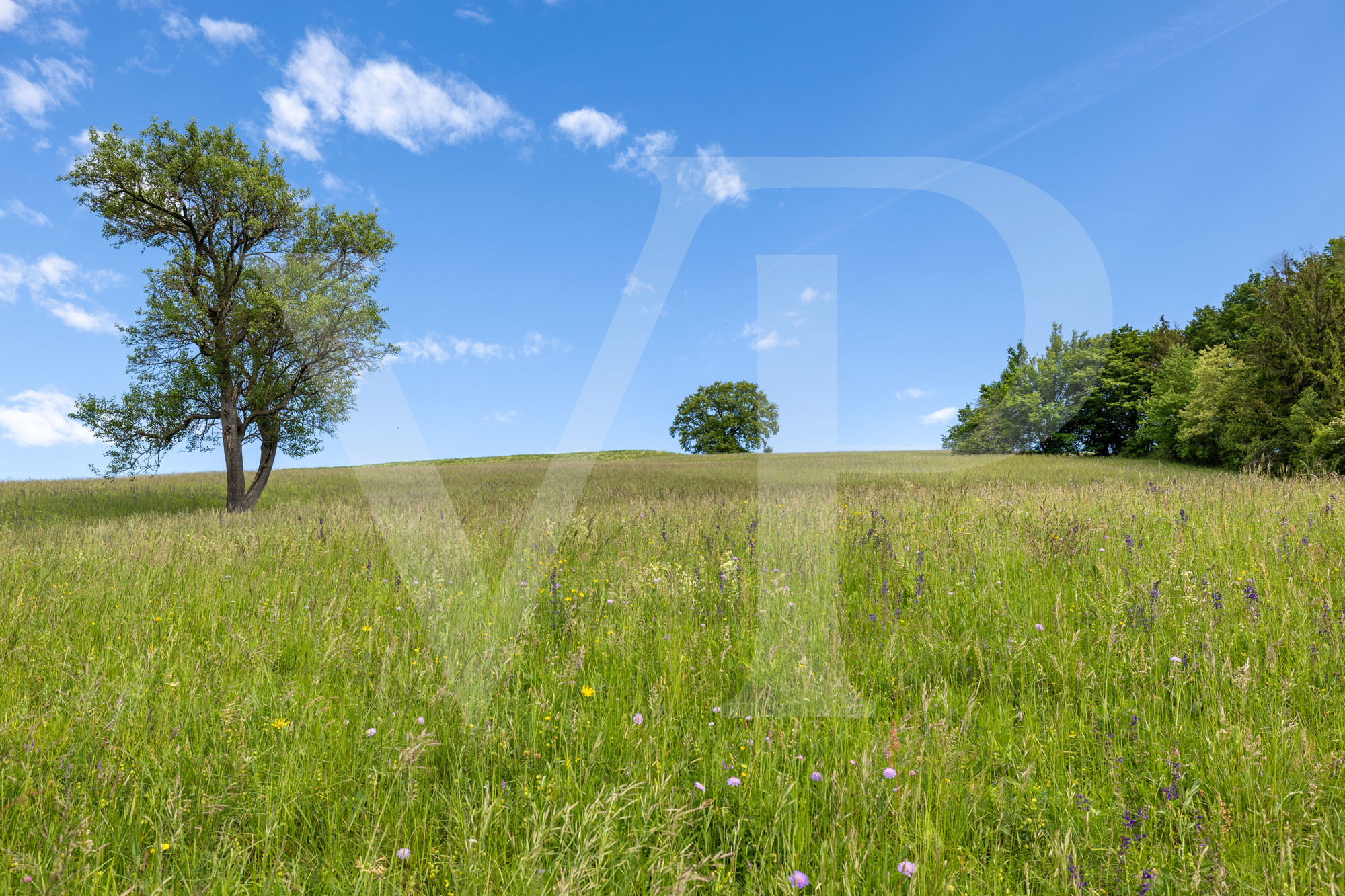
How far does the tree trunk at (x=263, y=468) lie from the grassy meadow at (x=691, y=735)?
35.5 feet

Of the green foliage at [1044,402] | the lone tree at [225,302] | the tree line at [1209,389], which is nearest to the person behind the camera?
the lone tree at [225,302]

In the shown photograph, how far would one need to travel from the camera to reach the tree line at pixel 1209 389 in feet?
62.9

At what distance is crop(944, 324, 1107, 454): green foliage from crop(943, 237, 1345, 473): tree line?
0.12 meters

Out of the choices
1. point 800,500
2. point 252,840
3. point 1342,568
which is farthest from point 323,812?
point 800,500

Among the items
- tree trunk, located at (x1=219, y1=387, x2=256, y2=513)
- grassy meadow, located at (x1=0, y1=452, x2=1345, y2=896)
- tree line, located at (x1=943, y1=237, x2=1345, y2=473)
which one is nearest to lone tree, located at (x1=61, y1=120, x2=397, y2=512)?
tree trunk, located at (x1=219, y1=387, x2=256, y2=513)

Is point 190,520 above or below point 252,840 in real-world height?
above

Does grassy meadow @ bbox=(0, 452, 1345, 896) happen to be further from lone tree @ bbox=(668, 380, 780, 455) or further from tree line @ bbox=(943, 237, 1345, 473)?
lone tree @ bbox=(668, 380, 780, 455)

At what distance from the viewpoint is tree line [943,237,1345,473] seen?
19172 mm

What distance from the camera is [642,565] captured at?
4883 millimetres

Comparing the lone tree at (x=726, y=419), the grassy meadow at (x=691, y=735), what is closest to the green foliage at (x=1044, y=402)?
the lone tree at (x=726, y=419)

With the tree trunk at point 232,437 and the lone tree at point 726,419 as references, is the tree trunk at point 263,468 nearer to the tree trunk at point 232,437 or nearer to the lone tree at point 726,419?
A: the tree trunk at point 232,437

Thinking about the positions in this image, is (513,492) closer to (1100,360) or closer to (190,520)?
(190,520)

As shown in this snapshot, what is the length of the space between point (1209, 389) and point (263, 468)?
A: 37.6 meters

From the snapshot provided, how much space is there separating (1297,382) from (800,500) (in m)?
24.1
